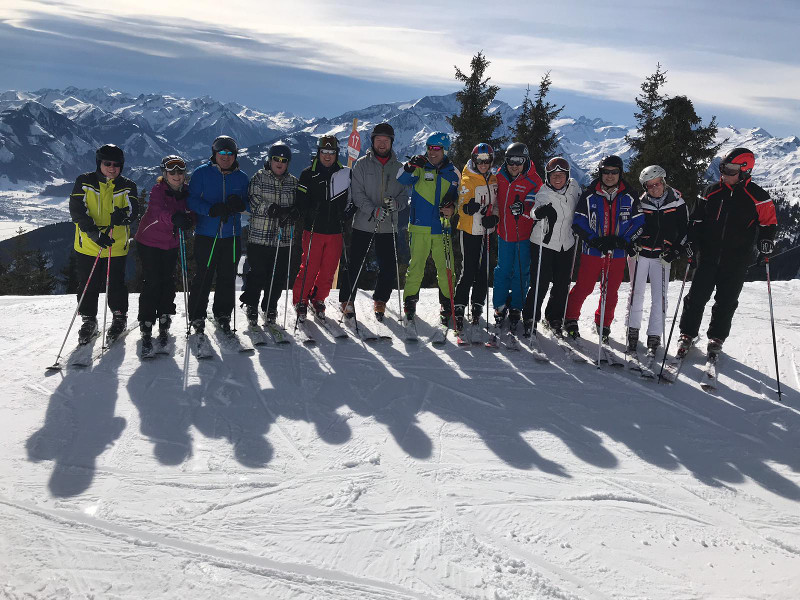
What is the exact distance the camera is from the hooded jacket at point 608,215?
20.9 ft

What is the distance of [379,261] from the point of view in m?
7.46

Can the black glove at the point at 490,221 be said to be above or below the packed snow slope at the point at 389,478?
above

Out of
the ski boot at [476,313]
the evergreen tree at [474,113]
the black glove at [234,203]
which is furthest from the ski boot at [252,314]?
the evergreen tree at [474,113]

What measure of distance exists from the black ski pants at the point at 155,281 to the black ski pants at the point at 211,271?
0.27 metres

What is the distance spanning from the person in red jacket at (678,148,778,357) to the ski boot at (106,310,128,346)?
6.82m

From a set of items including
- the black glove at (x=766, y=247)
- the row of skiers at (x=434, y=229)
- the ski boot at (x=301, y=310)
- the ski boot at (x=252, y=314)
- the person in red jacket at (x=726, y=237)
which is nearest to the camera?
the black glove at (x=766, y=247)

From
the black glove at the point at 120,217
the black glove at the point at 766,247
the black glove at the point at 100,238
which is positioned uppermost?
the black glove at the point at 766,247

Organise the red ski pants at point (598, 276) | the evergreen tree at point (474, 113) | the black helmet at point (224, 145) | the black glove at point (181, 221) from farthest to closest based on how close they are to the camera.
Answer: the evergreen tree at point (474, 113) < the red ski pants at point (598, 276) < the black helmet at point (224, 145) < the black glove at point (181, 221)

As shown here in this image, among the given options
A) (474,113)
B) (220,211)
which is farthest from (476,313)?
(474,113)

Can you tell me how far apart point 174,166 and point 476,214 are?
11.8 ft

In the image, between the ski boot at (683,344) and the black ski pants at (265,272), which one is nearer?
the ski boot at (683,344)

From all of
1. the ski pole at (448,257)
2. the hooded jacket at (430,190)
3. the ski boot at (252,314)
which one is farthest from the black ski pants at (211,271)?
the ski pole at (448,257)

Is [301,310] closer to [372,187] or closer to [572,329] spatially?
[372,187]

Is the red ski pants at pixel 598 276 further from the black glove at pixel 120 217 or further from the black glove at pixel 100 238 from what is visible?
the black glove at pixel 100 238
